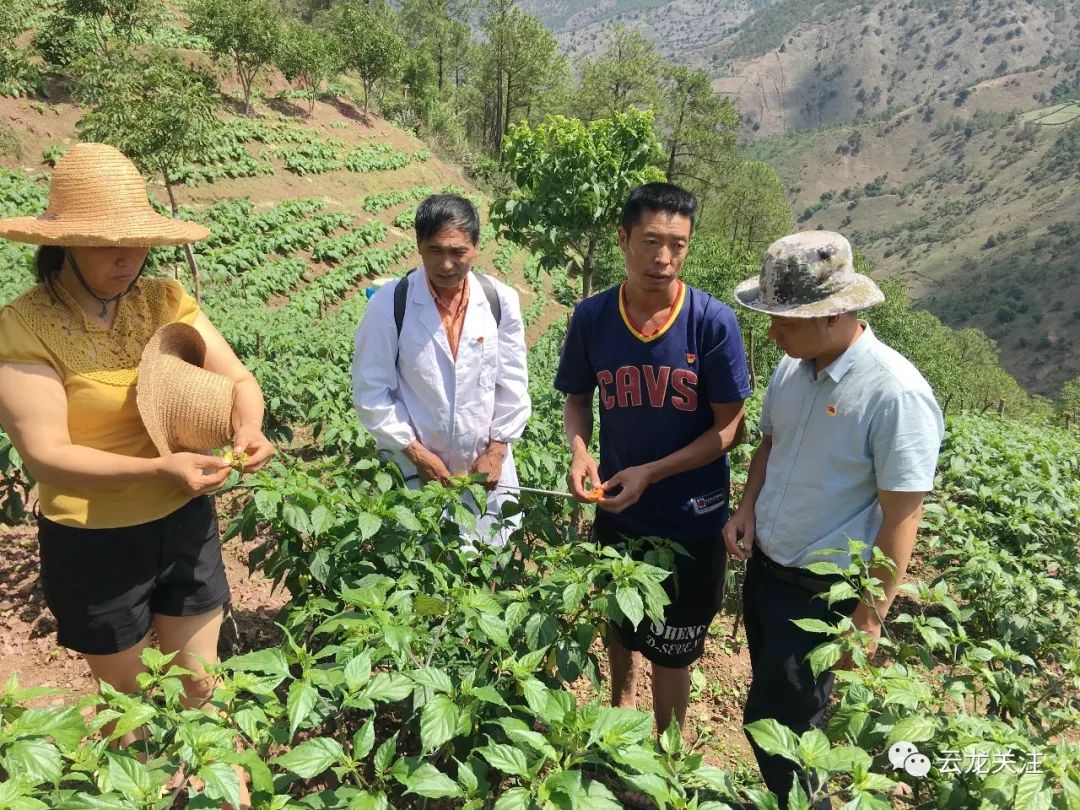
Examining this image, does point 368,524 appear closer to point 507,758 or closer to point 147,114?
point 507,758

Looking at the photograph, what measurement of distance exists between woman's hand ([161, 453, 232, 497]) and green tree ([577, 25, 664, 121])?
35719 millimetres

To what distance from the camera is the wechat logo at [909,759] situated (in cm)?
133

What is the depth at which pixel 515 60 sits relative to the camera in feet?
132

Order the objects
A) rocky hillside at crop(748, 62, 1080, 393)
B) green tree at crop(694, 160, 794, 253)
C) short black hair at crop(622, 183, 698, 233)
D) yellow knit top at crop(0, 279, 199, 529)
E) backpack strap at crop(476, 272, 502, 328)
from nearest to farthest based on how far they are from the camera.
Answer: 1. yellow knit top at crop(0, 279, 199, 529)
2. short black hair at crop(622, 183, 698, 233)
3. backpack strap at crop(476, 272, 502, 328)
4. green tree at crop(694, 160, 794, 253)
5. rocky hillside at crop(748, 62, 1080, 393)

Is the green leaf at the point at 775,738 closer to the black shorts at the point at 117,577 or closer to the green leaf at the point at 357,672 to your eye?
the green leaf at the point at 357,672

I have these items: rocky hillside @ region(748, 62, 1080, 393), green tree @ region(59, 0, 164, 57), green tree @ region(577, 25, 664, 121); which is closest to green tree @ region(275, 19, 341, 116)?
green tree @ region(59, 0, 164, 57)

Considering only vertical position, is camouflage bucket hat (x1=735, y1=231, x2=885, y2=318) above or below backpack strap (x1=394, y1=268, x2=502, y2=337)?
→ above

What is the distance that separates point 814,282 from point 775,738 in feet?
4.06

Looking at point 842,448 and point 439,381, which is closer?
point 842,448

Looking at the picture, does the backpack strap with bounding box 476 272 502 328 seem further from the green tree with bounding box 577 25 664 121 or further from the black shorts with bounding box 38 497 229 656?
the green tree with bounding box 577 25 664 121

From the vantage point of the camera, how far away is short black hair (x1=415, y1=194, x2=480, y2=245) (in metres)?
2.67

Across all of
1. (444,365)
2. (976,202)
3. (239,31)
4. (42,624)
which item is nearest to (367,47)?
(239,31)

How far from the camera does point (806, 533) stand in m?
2.15

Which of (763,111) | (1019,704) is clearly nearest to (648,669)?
(1019,704)
